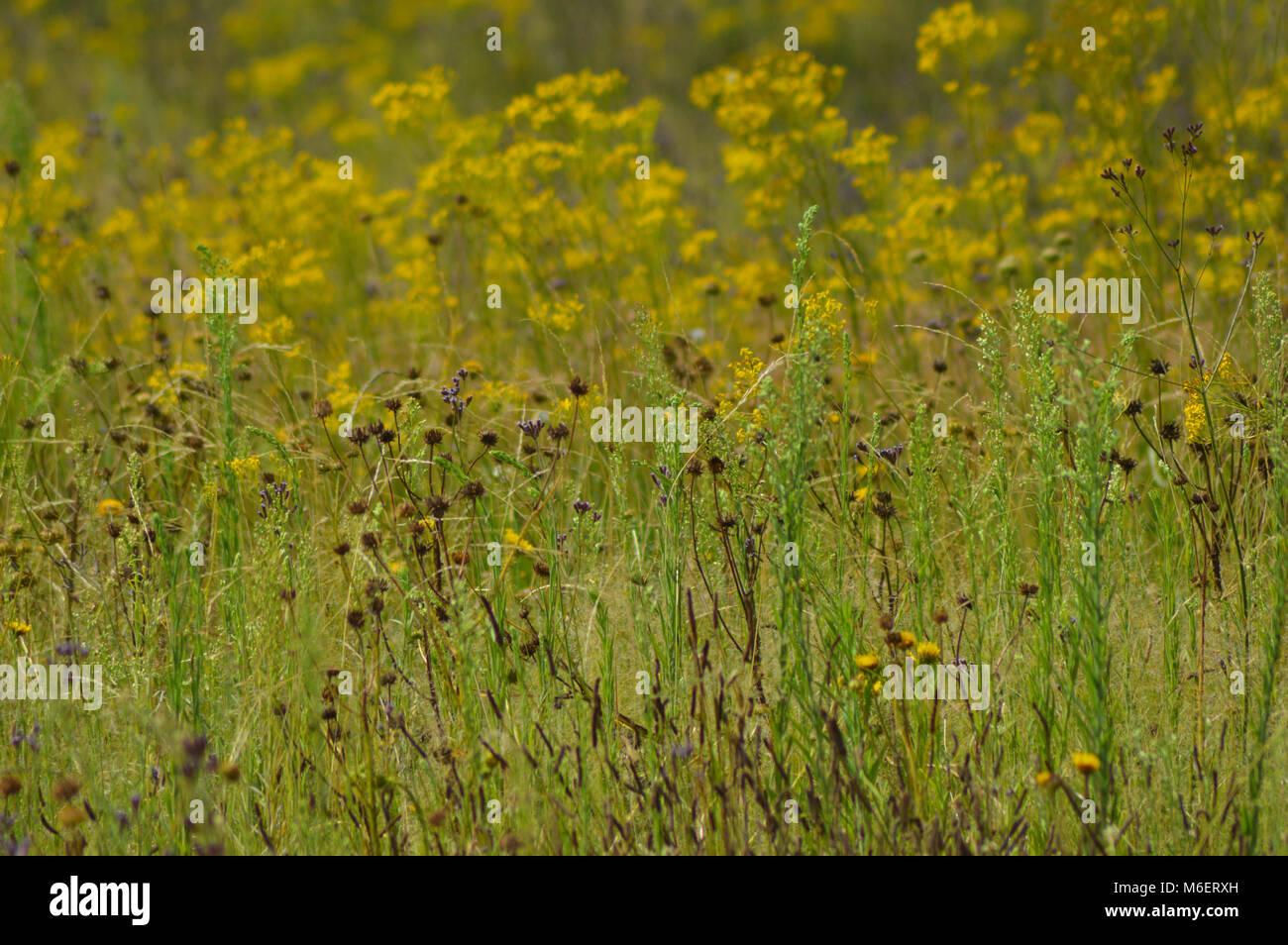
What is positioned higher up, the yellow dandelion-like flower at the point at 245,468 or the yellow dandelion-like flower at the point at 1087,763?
the yellow dandelion-like flower at the point at 245,468

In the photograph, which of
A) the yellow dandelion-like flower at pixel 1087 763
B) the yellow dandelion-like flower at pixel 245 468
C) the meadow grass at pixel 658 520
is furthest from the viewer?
the yellow dandelion-like flower at pixel 245 468

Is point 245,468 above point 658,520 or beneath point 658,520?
above

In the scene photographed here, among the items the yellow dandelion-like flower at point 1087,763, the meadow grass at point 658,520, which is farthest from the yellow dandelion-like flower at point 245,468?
the yellow dandelion-like flower at point 1087,763

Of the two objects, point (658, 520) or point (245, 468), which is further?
point (658, 520)

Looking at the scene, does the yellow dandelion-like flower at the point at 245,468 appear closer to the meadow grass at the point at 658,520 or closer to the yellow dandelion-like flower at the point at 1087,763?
the meadow grass at the point at 658,520

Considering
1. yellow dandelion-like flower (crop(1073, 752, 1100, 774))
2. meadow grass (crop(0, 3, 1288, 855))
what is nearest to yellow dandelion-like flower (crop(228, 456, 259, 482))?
meadow grass (crop(0, 3, 1288, 855))

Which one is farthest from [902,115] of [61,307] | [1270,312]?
[1270,312]

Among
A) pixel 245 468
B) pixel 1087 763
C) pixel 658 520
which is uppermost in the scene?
pixel 245 468

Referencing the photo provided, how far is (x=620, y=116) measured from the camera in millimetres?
4809

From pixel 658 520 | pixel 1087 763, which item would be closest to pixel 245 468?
pixel 658 520

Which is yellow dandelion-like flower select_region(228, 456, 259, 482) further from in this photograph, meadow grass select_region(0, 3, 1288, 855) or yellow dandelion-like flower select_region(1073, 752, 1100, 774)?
yellow dandelion-like flower select_region(1073, 752, 1100, 774)

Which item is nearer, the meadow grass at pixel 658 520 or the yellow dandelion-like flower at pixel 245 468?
the meadow grass at pixel 658 520

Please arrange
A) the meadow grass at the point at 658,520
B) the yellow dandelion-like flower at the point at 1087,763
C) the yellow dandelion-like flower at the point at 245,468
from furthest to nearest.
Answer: the yellow dandelion-like flower at the point at 245,468 < the meadow grass at the point at 658,520 < the yellow dandelion-like flower at the point at 1087,763

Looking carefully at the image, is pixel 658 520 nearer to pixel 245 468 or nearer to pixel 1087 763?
pixel 245 468
